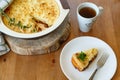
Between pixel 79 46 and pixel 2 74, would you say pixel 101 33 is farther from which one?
pixel 2 74

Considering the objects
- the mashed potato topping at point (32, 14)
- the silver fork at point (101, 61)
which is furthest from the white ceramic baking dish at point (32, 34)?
the silver fork at point (101, 61)

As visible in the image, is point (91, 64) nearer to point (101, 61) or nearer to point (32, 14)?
point (101, 61)

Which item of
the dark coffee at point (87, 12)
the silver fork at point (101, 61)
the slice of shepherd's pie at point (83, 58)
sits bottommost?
the silver fork at point (101, 61)

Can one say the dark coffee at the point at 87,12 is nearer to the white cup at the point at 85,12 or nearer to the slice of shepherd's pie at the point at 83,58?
the white cup at the point at 85,12

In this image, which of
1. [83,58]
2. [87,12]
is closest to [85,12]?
[87,12]

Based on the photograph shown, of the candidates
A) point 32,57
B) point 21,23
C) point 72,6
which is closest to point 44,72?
point 32,57

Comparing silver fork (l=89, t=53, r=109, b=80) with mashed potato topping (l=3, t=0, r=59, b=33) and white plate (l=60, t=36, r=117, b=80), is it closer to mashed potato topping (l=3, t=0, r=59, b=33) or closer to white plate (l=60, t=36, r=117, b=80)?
white plate (l=60, t=36, r=117, b=80)

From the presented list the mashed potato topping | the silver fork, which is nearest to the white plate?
the silver fork
